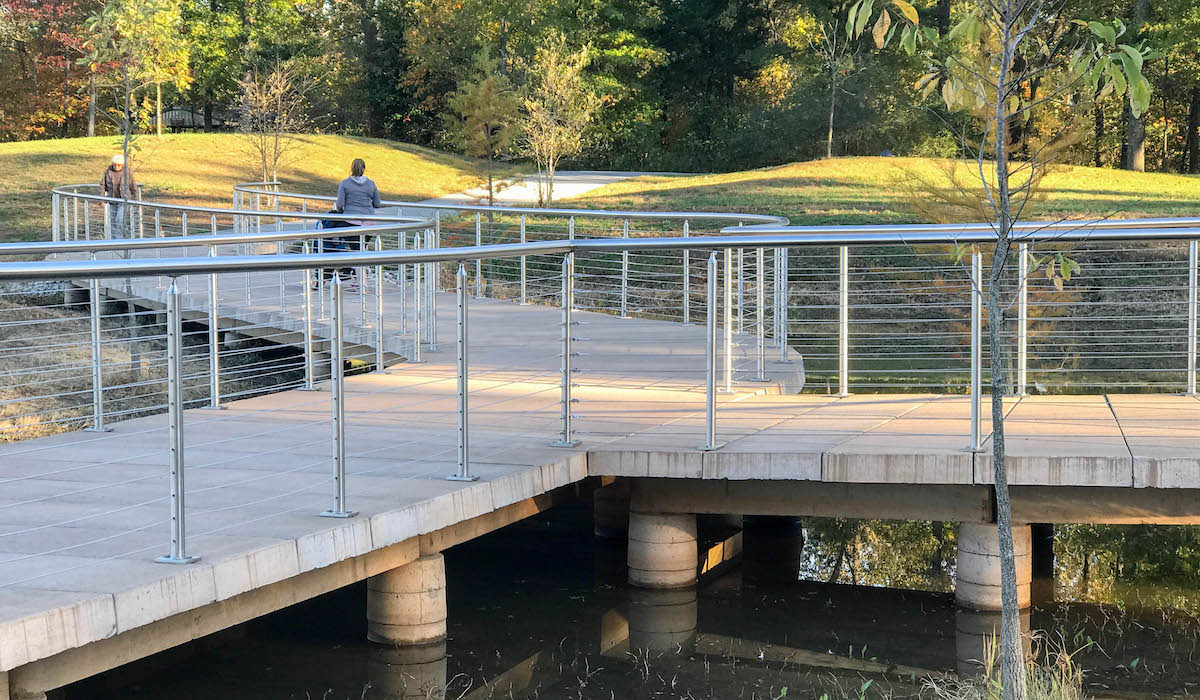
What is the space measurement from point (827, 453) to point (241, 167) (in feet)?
108

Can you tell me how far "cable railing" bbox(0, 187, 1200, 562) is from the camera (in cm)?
582

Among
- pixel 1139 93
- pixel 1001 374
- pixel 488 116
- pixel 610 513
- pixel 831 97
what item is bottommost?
pixel 610 513

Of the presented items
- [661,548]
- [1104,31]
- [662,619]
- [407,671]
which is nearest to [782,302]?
[661,548]

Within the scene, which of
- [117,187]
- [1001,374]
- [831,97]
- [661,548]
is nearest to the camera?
[1001,374]

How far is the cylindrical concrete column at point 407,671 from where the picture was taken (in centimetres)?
577

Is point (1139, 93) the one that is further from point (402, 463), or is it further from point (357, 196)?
point (357, 196)

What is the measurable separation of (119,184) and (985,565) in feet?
48.5

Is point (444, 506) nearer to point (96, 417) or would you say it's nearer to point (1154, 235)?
point (96, 417)

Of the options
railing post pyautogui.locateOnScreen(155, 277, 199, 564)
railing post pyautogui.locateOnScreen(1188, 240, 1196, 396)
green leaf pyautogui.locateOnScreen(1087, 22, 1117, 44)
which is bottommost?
railing post pyautogui.locateOnScreen(155, 277, 199, 564)

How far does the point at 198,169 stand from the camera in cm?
3588

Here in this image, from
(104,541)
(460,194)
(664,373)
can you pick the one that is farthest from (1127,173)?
(104,541)

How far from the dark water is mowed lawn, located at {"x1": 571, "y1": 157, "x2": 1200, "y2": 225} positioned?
17.9 metres

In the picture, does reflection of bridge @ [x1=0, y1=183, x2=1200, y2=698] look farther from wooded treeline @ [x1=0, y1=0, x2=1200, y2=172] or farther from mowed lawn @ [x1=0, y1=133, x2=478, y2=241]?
wooded treeline @ [x1=0, y1=0, x2=1200, y2=172]

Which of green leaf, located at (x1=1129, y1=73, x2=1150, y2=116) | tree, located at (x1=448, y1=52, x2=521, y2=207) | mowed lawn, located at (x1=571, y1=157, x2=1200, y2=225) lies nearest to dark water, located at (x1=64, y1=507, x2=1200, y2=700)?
green leaf, located at (x1=1129, y1=73, x2=1150, y2=116)
